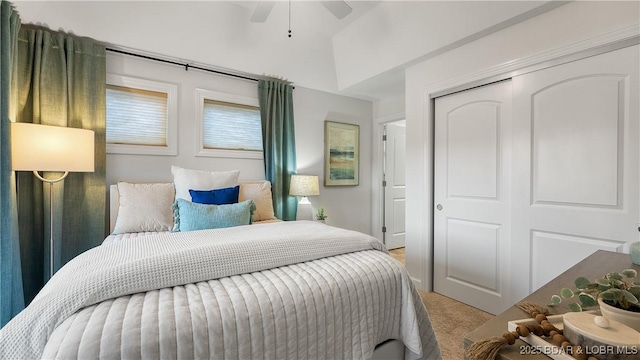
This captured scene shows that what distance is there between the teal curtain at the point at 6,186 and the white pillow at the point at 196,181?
101 centimetres

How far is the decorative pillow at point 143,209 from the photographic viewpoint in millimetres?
2232

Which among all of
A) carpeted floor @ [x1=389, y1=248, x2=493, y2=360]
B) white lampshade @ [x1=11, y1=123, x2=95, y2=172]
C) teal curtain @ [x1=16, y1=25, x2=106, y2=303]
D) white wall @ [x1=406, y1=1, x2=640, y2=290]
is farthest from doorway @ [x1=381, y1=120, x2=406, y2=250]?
white lampshade @ [x1=11, y1=123, x2=95, y2=172]

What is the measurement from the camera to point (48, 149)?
1855mm

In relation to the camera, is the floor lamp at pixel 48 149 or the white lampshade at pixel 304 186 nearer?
the floor lamp at pixel 48 149

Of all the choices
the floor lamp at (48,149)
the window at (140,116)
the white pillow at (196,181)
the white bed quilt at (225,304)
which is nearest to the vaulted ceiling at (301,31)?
the window at (140,116)

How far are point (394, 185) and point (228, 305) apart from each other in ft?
12.7

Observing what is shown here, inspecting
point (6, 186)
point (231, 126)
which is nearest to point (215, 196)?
point (231, 126)

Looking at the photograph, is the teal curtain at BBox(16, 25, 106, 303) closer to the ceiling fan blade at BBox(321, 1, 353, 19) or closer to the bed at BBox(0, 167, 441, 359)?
the bed at BBox(0, 167, 441, 359)

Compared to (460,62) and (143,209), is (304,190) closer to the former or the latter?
(143,209)

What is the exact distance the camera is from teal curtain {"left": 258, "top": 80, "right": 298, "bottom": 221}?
333 cm

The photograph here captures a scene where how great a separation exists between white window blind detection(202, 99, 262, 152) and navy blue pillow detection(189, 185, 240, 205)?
87 centimetres

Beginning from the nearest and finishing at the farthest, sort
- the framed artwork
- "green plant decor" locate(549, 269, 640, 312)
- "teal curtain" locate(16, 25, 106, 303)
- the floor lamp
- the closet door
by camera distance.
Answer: "green plant decor" locate(549, 269, 640, 312) → the closet door → the floor lamp → "teal curtain" locate(16, 25, 106, 303) → the framed artwork

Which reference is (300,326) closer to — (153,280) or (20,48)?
(153,280)

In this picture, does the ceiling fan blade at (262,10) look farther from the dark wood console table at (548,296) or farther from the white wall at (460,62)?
the dark wood console table at (548,296)
